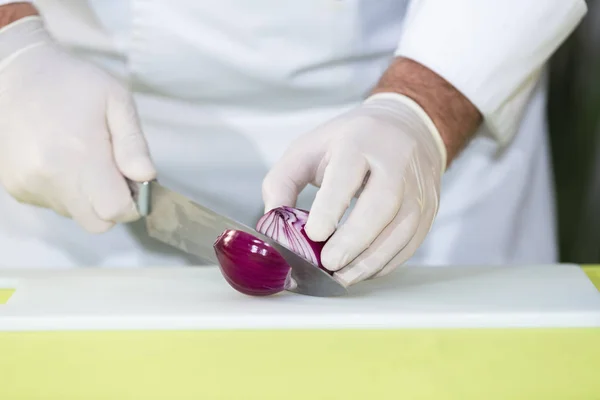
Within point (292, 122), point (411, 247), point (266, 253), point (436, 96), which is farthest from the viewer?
point (292, 122)

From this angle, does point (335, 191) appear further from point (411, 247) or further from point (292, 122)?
point (292, 122)

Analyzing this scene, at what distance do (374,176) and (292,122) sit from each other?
32cm

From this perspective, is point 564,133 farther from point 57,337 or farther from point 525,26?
point 57,337

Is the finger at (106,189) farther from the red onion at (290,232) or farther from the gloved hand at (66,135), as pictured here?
the red onion at (290,232)

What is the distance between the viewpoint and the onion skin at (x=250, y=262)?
31.5 inches

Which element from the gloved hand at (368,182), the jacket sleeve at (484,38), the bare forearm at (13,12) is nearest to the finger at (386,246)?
the gloved hand at (368,182)

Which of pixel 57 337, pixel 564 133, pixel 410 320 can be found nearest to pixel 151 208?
pixel 57 337

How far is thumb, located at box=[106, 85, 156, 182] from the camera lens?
0.96m

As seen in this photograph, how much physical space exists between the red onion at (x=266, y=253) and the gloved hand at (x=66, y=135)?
202mm

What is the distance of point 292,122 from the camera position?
1167mm

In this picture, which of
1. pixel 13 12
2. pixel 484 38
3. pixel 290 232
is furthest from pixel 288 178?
pixel 13 12

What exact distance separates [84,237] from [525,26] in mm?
719

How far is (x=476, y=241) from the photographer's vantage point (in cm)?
121

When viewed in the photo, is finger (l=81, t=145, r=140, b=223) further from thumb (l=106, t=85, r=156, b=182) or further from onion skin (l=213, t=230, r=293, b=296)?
onion skin (l=213, t=230, r=293, b=296)
